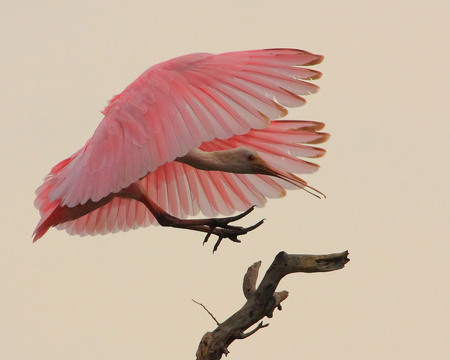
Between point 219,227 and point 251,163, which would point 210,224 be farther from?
point 251,163

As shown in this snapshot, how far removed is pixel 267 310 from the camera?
324 inches

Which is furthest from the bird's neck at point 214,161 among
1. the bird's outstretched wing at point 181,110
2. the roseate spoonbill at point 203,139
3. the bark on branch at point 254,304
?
the bark on branch at point 254,304

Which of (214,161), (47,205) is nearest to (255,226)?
(214,161)

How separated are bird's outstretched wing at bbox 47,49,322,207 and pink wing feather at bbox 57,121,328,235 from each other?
3.83 feet

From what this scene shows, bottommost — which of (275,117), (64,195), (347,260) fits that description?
(347,260)

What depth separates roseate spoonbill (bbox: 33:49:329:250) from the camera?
819 cm

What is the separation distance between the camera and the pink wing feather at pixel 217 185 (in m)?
9.53

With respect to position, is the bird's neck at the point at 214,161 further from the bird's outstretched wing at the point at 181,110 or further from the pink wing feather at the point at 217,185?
the bird's outstretched wing at the point at 181,110

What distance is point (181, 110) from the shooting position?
8297 mm

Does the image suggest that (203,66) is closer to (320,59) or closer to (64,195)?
(320,59)

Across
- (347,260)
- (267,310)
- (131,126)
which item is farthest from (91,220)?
(347,260)

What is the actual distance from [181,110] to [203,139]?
0.39m

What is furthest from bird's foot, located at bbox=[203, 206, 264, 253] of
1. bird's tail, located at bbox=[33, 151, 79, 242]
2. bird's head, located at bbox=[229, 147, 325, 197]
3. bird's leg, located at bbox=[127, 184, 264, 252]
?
bird's tail, located at bbox=[33, 151, 79, 242]

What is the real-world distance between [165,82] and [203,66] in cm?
34
